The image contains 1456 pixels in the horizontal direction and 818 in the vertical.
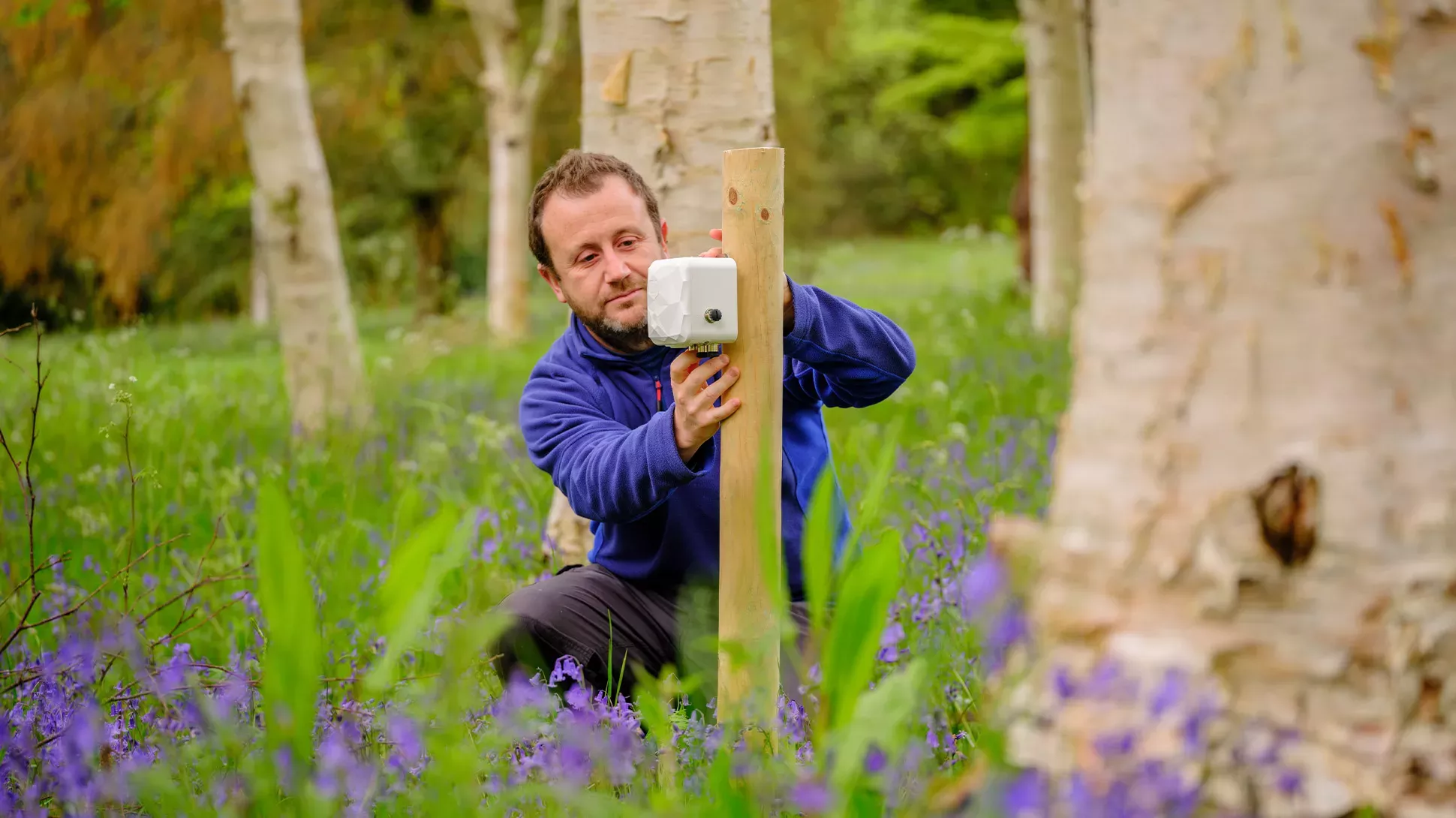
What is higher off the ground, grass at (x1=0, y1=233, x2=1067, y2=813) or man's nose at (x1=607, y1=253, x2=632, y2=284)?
man's nose at (x1=607, y1=253, x2=632, y2=284)

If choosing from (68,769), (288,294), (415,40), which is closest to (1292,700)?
(68,769)

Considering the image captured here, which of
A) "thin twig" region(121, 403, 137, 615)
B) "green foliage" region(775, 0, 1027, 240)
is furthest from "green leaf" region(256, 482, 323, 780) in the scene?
"green foliage" region(775, 0, 1027, 240)

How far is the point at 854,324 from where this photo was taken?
85.7 inches

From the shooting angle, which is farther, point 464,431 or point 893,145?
point 893,145

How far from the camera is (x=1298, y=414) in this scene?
1.10m

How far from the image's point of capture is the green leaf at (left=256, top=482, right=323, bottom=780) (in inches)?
39.1

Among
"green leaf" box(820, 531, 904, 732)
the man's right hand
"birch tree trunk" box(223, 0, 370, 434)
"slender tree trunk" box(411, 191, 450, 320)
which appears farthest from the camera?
"slender tree trunk" box(411, 191, 450, 320)

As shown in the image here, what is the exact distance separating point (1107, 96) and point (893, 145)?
38662mm

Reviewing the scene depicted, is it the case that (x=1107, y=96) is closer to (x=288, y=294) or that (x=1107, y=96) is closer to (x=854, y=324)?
(x=854, y=324)

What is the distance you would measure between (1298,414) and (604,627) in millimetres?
1694

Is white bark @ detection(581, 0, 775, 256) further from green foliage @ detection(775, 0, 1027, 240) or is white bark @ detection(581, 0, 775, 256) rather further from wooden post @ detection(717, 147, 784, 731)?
green foliage @ detection(775, 0, 1027, 240)

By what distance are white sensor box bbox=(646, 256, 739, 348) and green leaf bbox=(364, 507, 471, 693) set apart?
23.6 inches

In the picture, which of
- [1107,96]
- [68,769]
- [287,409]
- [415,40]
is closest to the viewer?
[1107,96]

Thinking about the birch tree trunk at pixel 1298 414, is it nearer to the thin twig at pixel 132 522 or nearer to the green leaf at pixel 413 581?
the green leaf at pixel 413 581
